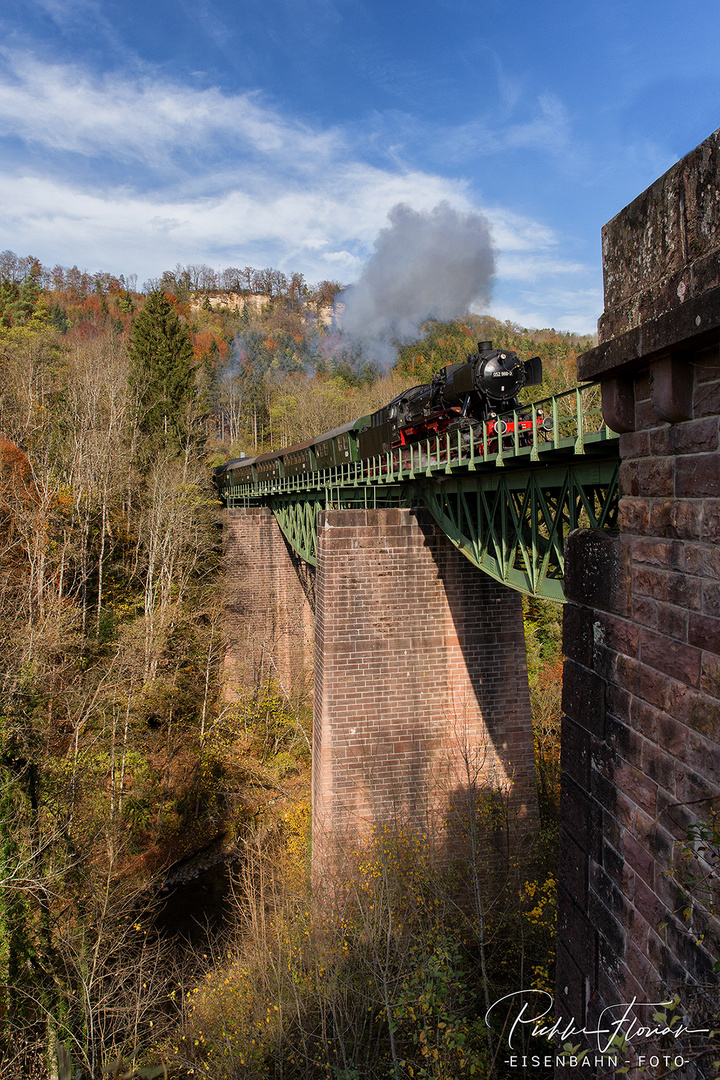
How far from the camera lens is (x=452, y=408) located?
46.7 feet

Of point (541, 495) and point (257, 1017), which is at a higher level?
point (541, 495)

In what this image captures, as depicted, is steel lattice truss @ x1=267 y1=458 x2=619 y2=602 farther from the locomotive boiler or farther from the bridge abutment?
the locomotive boiler

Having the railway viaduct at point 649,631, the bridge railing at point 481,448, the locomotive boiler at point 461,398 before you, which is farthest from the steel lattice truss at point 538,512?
the locomotive boiler at point 461,398

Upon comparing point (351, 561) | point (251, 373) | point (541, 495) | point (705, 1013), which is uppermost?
point (251, 373)

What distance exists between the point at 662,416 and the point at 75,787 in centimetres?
1594

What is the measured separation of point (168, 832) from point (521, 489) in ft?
53.1

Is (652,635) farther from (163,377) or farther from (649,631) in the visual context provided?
(163,377)

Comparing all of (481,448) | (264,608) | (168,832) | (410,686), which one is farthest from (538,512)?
(264,608)

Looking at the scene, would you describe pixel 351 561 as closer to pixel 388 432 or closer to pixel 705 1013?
pixel 388 432

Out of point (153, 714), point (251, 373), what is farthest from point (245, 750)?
point (251, 373)

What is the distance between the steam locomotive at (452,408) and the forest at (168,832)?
26.2ft

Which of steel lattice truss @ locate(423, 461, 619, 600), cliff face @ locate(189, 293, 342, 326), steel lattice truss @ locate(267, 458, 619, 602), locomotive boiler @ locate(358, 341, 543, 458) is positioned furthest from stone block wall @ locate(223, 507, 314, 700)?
cliff face @ locate(189, 293, 342, 326)

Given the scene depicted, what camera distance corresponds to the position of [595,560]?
3344mm

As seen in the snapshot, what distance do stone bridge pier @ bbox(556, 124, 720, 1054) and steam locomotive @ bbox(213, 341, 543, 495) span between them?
7084 mm
